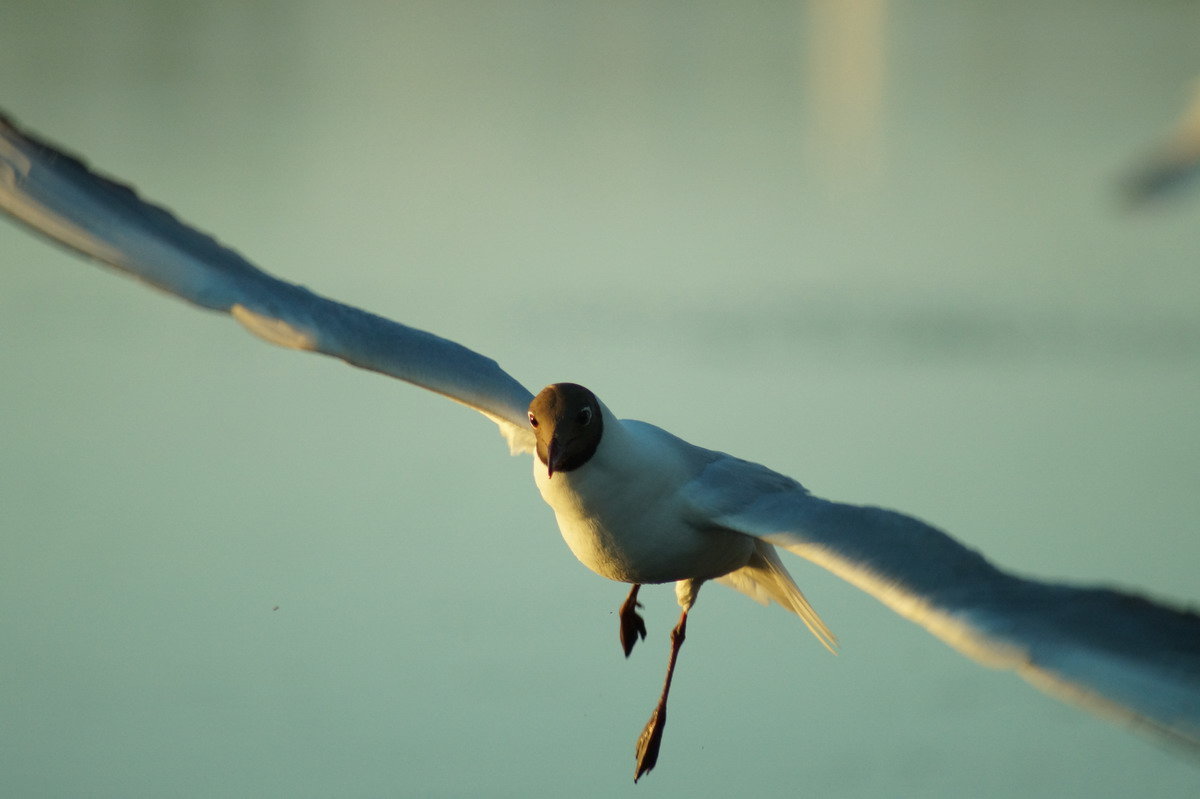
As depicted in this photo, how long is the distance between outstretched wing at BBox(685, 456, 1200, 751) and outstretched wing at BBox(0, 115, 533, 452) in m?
0.83

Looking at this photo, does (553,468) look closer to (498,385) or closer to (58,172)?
(498,385)

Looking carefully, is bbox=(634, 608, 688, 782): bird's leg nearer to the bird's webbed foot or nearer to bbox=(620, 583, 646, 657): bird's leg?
the bird's webbed foot

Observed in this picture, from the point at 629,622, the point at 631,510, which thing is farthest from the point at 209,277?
the point at 629,622

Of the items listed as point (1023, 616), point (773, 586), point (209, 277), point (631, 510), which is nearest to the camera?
point (1023, 616)

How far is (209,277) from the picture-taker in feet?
11.1

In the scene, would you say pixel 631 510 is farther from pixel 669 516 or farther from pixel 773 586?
pixel 773 586

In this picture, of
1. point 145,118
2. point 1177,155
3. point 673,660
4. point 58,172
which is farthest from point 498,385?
point 145,118

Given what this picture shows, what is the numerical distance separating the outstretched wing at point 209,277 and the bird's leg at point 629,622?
2.04ft

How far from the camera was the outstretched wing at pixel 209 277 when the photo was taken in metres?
3.24

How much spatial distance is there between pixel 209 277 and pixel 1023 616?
73.5 inches

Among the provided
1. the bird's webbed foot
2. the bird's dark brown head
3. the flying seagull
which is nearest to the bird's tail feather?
the flying seagull

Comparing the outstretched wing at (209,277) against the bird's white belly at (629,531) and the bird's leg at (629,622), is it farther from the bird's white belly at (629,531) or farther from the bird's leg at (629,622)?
the bird's leg at (629,622)

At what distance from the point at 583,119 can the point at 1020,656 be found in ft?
26.2

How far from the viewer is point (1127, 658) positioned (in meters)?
2.33
